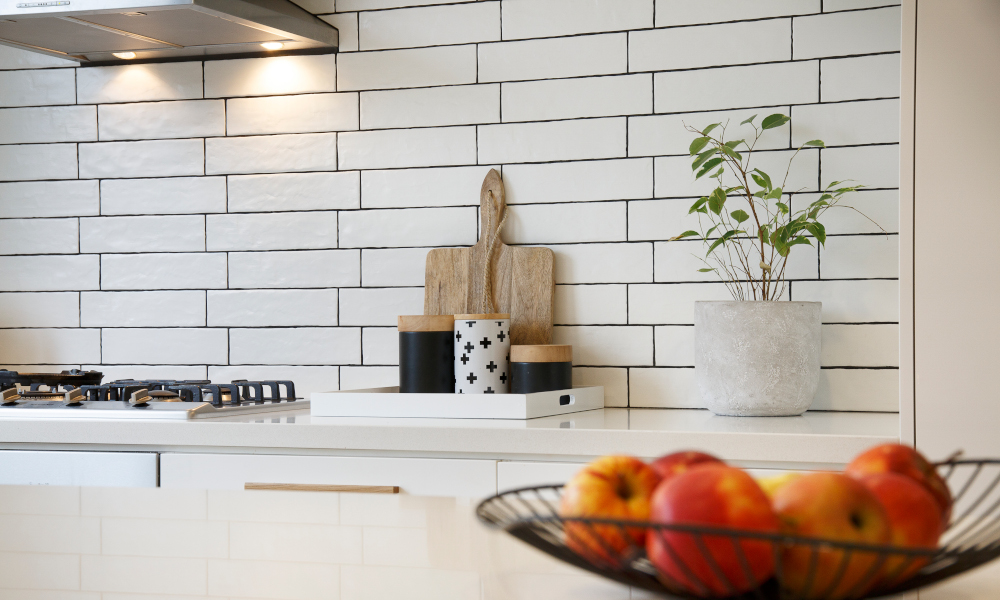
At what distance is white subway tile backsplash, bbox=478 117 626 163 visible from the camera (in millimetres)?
2039

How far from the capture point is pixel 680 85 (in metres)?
2.00

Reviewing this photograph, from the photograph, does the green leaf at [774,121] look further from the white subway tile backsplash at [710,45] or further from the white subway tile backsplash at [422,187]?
the white subway tile backsplash at [422,187]

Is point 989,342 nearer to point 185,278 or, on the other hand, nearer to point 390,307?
point 390,307

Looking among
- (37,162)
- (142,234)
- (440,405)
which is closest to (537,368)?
(440,405)

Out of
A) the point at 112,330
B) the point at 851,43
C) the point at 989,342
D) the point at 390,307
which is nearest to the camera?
the point at 989,342

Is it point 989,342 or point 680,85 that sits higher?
point 680,85

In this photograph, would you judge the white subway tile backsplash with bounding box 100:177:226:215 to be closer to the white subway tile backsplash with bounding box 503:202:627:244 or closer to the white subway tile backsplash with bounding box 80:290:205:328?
the white subway tile backsplash with bounding box 80:290:205:328

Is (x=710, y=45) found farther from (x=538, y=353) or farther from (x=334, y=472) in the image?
(x=334, y=472)

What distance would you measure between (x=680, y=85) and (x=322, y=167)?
0.91m

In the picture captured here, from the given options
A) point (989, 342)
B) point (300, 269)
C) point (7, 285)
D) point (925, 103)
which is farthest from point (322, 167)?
point (989, 342)

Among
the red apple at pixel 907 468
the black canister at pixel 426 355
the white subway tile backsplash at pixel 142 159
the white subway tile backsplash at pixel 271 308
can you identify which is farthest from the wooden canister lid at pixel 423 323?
the red apple at pixel 907 468

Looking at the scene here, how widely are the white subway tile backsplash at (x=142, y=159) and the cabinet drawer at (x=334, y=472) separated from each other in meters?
0.95

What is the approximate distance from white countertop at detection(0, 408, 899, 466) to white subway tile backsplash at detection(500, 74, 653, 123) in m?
0.73

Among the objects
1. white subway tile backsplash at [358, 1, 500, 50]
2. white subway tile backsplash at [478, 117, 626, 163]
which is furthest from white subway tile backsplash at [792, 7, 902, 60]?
white subway tile backsplash at [358, 1, 500, 50]
